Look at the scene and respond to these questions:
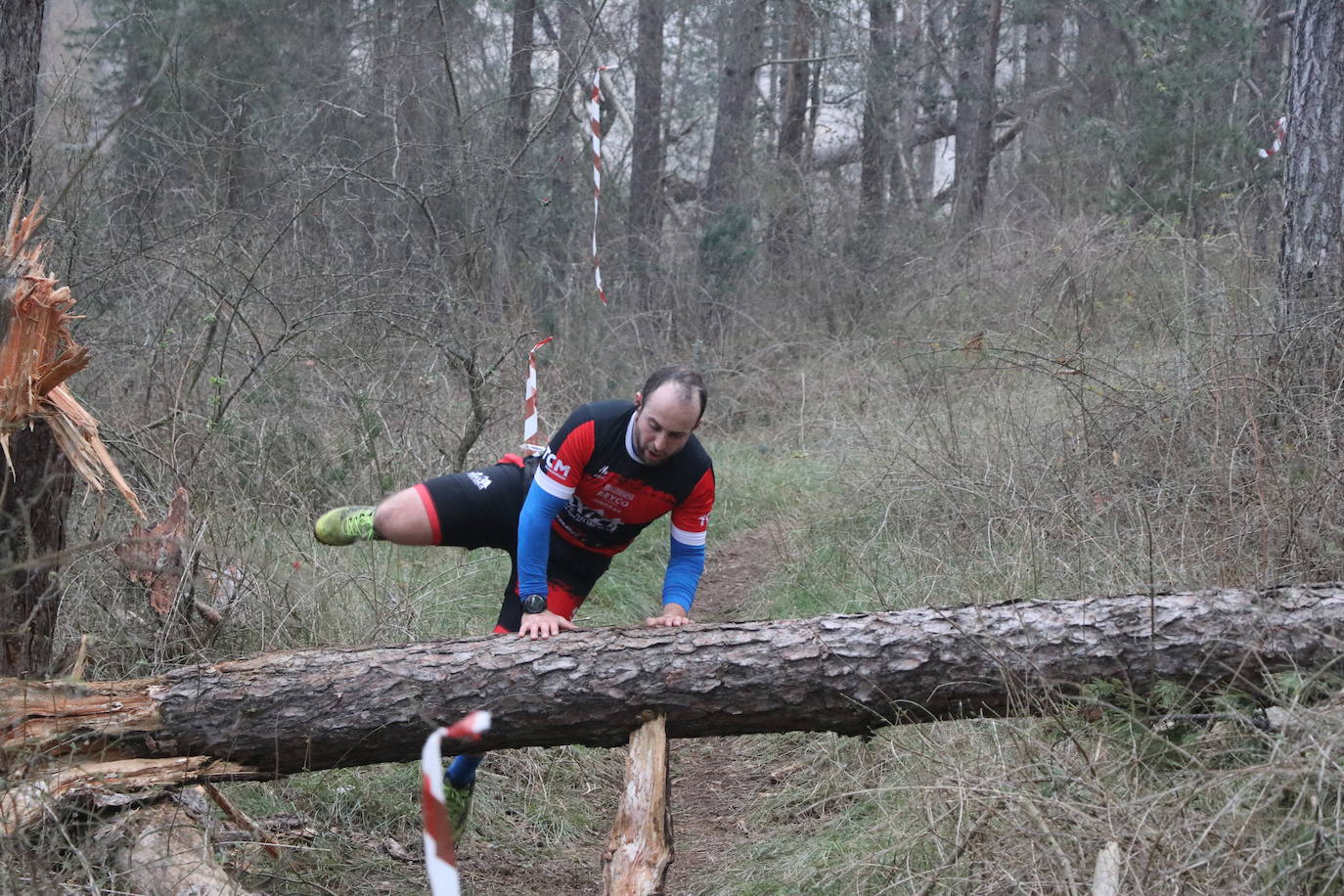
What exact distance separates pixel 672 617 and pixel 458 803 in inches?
39.8

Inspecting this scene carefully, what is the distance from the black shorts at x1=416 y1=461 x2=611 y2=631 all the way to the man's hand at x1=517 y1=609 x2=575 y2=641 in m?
0.67

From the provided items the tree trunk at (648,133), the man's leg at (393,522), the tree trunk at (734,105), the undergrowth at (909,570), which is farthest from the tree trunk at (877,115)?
the man's leg at (393,522)

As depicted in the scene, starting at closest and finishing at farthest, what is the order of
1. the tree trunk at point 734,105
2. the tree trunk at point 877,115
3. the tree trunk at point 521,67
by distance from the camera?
the tree trunk at point 521,67 → the tree trunk at point 877,115 → the tree trunk at point 734,105

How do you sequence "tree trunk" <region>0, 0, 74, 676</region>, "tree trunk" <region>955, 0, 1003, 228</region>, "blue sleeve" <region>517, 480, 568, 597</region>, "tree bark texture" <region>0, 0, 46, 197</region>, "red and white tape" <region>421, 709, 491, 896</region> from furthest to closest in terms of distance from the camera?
"tree trunk" <region>955, 0, 1003, 228</region>, "tree bark texture" <region>0, 0, 46, 197</region>, "blue sleeve" <region>517, 480, 568, 597</region>, "tree trunk" <region>0, 0, 74, 676</region>, "red and white tape" <region>421, 709, 491, 896</region>

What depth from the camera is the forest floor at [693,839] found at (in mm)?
3928

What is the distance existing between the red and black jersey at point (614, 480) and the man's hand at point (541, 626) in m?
0.48

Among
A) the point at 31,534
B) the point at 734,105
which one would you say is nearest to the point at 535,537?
the point at 31,534

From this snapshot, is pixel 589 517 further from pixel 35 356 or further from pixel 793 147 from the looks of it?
pixel 793 147

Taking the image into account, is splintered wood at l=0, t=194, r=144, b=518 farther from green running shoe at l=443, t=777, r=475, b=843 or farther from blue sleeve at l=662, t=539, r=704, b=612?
blue sleeve at l=662, t=539, r=704, b=612

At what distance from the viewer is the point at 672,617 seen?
385 cm

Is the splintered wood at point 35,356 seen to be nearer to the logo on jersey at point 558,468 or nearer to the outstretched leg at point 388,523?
the outstretched leg at point 388,523

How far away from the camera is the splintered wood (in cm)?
342

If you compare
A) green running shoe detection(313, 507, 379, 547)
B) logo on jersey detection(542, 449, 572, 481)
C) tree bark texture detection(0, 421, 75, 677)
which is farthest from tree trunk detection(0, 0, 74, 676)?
logo on jersey detection(542, 449, 572, 481)

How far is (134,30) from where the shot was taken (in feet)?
42.7
